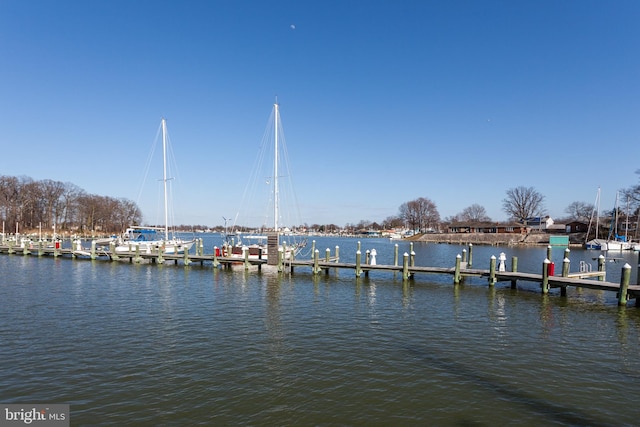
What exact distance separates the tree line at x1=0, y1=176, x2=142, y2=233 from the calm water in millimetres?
92896

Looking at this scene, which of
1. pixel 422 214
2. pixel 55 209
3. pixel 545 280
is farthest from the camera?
pixel 422 214

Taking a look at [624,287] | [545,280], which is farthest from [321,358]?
[624,287]

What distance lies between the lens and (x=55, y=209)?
101m

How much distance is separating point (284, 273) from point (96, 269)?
1709 cm

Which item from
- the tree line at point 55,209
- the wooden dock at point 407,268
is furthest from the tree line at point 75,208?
the wooden dock at point 407,268

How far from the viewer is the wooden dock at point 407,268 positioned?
2008cm

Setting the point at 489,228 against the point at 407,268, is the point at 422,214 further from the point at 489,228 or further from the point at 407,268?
the point at 407,268

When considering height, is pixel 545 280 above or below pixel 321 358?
above

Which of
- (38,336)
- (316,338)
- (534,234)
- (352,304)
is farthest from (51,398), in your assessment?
(534,234)

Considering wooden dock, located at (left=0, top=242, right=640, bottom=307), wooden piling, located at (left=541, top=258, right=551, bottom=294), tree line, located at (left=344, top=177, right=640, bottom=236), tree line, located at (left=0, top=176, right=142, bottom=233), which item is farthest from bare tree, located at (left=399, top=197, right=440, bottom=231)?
wooden piling, located at (left=541, top=258, right=551, bottom=294)

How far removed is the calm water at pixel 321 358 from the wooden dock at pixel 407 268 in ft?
3.66

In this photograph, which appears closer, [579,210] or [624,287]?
[624,287]

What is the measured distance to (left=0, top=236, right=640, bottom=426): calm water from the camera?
27.0ft

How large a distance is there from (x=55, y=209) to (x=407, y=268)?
10927 cm
